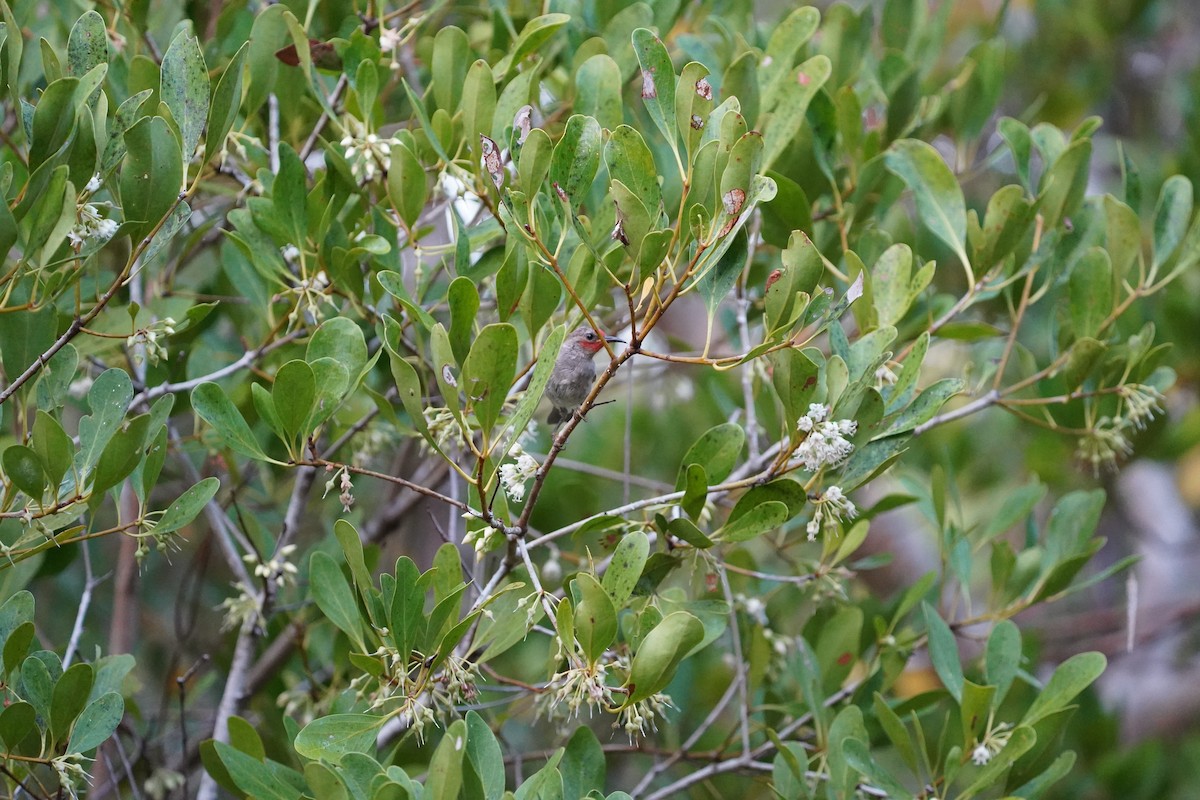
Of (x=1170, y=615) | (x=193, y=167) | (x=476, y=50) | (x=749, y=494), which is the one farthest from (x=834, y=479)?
(x=1170, y=615)

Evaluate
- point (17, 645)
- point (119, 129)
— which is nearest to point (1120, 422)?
point (119, 129)

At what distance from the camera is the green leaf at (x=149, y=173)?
1.51m

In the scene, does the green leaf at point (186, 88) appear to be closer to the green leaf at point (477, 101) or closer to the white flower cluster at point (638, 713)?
the green leaf at point (477, 101)

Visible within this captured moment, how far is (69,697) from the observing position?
1631mm

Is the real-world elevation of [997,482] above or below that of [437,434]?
below

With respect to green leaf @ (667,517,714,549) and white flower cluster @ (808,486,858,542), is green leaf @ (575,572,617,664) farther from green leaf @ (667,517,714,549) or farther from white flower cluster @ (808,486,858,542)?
white flower cluster @ (808,486,858,542)

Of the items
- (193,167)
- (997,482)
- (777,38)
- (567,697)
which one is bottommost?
(997,482)

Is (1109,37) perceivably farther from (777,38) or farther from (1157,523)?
(777,38)

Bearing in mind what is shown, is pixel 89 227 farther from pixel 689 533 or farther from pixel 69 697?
pixel 689 533

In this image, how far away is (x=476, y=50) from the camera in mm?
2824

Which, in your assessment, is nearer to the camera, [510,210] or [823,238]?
[510,210]

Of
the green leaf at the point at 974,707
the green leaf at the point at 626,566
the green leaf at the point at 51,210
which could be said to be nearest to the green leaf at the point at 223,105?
the green leaf at the point at 51,210

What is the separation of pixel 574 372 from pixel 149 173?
1.29m

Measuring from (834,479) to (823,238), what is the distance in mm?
811
